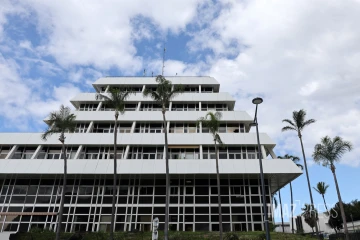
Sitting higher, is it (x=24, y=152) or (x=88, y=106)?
(x=88, y=106)

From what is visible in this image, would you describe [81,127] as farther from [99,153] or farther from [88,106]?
[99,153]

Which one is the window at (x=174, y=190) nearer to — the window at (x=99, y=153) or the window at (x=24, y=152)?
the window at (x=99, y=153)

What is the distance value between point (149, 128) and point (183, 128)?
15.7 feet

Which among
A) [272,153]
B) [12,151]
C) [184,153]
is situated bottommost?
[12,151]

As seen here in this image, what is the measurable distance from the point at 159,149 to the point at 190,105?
33.6 ft

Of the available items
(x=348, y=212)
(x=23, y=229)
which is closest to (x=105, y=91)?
(x=23, y=229)

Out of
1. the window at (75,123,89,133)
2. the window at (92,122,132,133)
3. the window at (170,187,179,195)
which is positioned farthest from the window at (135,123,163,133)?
the window at (170,187,179,195)

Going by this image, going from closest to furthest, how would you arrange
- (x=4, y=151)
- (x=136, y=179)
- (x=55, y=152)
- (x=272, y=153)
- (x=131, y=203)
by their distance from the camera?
(x=131, y=203), (x=136, y=179), (x=272, y=153), (x=55, y=152), (x=4, y=151)

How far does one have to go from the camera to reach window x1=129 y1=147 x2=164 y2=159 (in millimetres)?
34344

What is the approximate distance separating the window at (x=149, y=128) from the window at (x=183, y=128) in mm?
1693

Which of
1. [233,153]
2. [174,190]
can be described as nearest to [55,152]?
[174,190]

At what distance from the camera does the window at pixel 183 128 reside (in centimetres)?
3781

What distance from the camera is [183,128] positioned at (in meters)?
38.1

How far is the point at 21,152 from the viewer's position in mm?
35000
